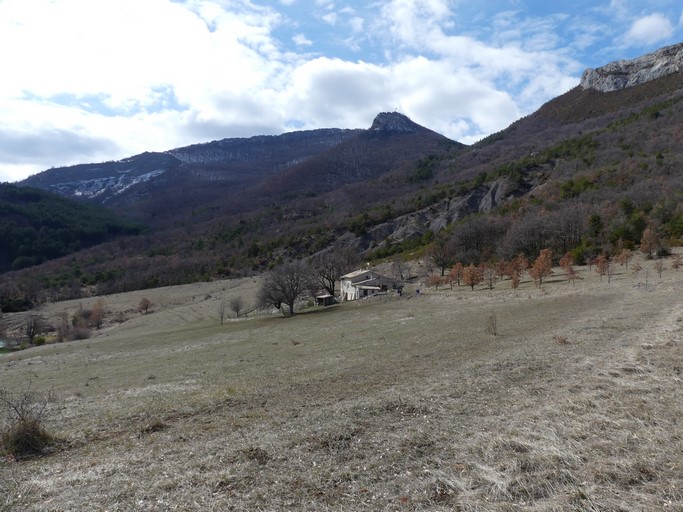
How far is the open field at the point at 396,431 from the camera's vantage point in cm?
710

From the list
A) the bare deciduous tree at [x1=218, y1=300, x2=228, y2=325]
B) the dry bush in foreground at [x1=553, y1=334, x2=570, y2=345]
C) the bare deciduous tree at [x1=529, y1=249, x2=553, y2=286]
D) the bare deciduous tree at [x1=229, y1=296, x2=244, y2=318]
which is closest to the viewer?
the dry bush in foreground at [x1=553, y1=334, x2=570, y2=345]

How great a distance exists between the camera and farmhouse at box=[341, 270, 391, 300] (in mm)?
73688

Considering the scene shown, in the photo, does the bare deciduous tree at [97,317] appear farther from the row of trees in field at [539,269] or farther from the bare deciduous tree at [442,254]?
the bare deciduous tree at [442,254]

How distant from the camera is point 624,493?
6.21m

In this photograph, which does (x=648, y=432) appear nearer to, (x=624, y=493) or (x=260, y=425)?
(x=624, y=493)

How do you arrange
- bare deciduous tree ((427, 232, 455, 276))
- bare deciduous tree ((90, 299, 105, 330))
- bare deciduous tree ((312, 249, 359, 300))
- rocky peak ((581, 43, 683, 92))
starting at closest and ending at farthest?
1. bare deciduous tree ((312, 249, 359, 300))
2. bare deciduous tree ((427, 232, 455, 276))
3. bare deciduous tree ((90, 299, 105, 330))
4. rocky peak ((581, 43, 683, 92))

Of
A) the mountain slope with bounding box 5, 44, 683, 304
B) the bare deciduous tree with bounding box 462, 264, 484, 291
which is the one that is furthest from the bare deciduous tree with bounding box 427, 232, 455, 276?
the bare deciduous tree with bounding box 462, 264, 484, 291

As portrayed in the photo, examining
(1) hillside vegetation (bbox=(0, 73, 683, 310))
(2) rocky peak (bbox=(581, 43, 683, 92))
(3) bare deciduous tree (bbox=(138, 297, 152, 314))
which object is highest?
(2) rocky peak (bbox=(581, 43, 683, 92))

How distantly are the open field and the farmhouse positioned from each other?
49427 mm

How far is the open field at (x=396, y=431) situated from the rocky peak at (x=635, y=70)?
18986cm

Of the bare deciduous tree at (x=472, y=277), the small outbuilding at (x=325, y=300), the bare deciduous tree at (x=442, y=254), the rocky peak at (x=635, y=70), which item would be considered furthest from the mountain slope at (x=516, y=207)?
the small outbuilding at (x=325, y=300)

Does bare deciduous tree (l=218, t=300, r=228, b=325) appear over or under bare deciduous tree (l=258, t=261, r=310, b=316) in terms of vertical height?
under

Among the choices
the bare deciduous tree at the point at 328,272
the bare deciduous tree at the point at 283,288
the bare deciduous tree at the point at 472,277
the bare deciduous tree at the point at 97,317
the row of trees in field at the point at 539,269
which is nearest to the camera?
the row of trees in field at the point at 539,269

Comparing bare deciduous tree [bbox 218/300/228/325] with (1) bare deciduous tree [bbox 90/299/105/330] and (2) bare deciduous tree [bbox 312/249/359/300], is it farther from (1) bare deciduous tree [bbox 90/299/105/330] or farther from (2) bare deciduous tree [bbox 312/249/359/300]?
(1) bare deciduous tree [bbox 90/299/105/330]
